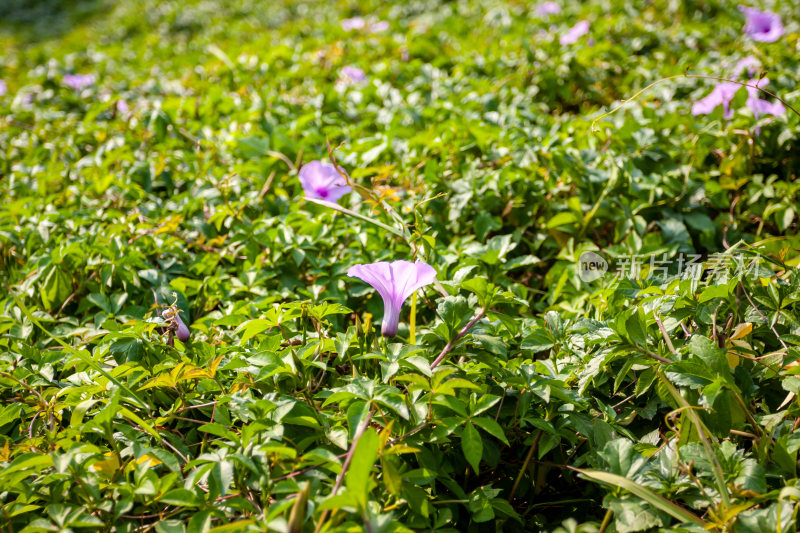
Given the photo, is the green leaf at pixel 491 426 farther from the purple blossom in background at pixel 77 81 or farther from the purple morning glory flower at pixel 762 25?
the purple blossom in background at pixel 77 81

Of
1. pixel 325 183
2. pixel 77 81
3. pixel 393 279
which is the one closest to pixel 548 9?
pixel 325 183

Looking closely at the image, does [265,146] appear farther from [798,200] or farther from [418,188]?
[798,200]

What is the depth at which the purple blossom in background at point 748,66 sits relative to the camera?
7.57 ft

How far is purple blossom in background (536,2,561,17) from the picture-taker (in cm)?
371

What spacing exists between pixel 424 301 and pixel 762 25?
8.38 ft

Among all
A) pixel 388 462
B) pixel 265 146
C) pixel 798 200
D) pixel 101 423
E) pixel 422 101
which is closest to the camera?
pixel 388 462

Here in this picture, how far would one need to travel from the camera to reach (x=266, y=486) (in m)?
0.94

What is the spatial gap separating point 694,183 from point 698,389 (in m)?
0.99

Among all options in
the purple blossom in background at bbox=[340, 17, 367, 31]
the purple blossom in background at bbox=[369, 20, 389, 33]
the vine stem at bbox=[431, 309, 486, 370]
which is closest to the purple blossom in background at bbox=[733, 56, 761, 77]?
the vine stem at bbox=[431, 309, 486, 370]

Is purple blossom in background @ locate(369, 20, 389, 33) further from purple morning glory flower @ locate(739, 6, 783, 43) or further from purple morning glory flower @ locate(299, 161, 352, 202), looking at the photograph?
purple morning glory flower @ locate(299, 161, 352, 202)

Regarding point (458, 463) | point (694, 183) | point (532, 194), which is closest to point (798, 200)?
point (694, 183)

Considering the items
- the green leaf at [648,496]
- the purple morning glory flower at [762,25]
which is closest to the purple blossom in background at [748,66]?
the purple morning glory flower at [762,25]

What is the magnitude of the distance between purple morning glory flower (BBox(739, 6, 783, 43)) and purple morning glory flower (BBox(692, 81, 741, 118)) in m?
0.98

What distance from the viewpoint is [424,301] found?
4.97 feet
